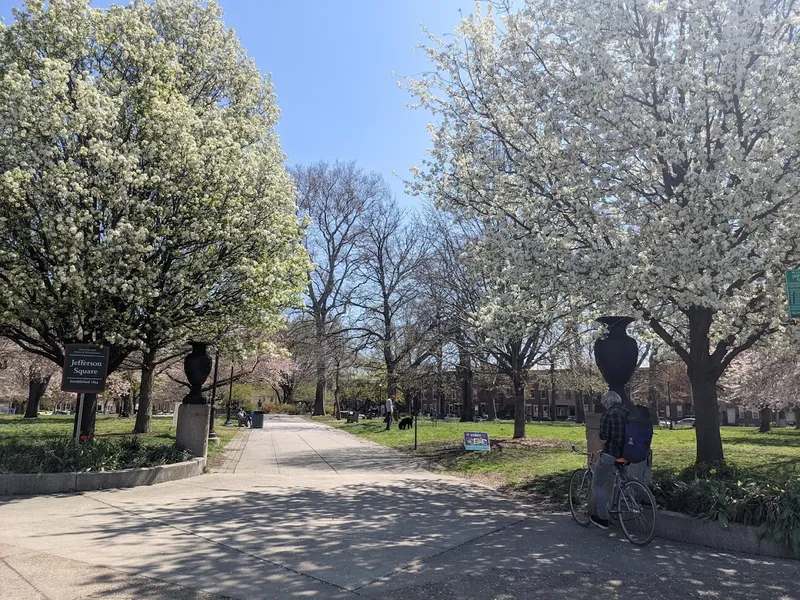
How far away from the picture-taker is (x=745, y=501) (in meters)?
6.31

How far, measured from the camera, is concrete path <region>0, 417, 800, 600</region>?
4.79m

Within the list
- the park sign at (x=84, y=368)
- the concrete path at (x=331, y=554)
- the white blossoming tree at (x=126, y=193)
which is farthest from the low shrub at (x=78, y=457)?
the white blossoming tree at (x=126, y=193)

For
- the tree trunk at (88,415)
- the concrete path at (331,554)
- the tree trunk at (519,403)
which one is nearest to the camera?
the concrete path at (331,554)

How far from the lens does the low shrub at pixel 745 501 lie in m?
5.93

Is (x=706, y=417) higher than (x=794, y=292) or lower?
lower

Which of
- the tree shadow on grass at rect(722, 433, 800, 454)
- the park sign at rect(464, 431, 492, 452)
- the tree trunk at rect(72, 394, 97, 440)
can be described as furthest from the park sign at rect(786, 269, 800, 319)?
the tree shadow on grass at rect(722, 433, 800, 454)

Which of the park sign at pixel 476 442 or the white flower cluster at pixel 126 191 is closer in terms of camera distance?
the white flower cluster at pixel 126 191

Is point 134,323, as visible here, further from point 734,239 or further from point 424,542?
point 734,239

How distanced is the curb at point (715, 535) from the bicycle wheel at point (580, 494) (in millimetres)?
922

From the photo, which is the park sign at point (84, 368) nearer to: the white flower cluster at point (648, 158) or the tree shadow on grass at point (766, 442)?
the white flower cluster at point (648, 158)

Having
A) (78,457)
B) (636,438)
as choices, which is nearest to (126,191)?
(78,457)

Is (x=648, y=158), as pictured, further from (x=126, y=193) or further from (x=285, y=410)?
(x=285, y=410)

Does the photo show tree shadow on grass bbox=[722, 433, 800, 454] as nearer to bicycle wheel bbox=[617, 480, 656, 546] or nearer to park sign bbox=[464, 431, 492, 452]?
park sign bbox=[464, 431, 492, 452]

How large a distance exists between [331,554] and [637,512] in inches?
131
